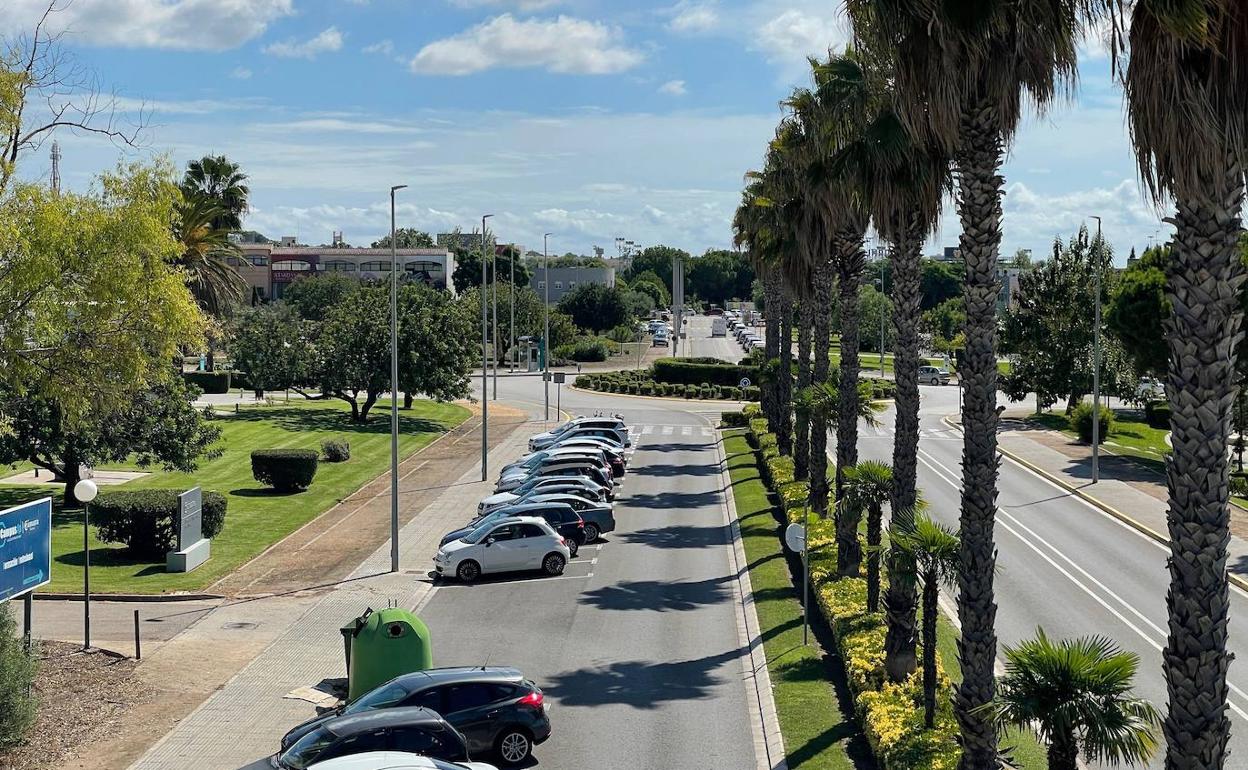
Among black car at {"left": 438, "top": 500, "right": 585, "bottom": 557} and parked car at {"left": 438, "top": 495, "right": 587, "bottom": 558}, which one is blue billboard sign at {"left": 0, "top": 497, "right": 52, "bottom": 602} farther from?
black car at {"left": 438, "top": 500, "right": 585, "bottom": 557}

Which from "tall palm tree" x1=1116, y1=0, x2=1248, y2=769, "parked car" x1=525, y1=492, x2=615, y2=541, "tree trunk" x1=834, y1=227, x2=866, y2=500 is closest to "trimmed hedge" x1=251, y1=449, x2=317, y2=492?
"parked car" x1=525, y1=492, x2=615, y2=541

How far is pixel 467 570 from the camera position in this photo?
29.3m

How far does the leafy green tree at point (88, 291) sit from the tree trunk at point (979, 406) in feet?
51.0

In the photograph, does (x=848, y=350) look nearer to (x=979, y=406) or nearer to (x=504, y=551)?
(x=504, y=551)

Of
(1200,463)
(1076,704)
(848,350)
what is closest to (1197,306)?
(1200,463)

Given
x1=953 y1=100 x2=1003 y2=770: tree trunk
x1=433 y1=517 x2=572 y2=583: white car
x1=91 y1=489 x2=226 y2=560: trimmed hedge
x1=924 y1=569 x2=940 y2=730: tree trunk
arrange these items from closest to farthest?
x1=953 y1=100 x2=1003 y2=770: tree trunk, x1=924 y1=569 x2=940 y2=730: tree trunk, x1=433 y1=517 x2=572 y2=583: white car, x1=91 y1=489 x2=226 y2=560: trimmed hedge

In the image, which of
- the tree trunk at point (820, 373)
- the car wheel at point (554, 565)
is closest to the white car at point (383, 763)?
the car wheel at point (554, 565)

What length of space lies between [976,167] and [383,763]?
964cm

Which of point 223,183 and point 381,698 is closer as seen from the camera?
point 381,698

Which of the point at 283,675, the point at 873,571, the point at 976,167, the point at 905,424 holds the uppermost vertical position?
the point at 976,167

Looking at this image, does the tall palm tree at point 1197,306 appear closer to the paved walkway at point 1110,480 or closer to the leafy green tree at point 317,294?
the paved walkway at point 1110,480

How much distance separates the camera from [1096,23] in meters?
12.0

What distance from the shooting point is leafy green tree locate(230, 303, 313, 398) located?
2405 inches

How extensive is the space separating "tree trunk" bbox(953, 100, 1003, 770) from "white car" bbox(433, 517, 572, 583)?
16.2 meters
